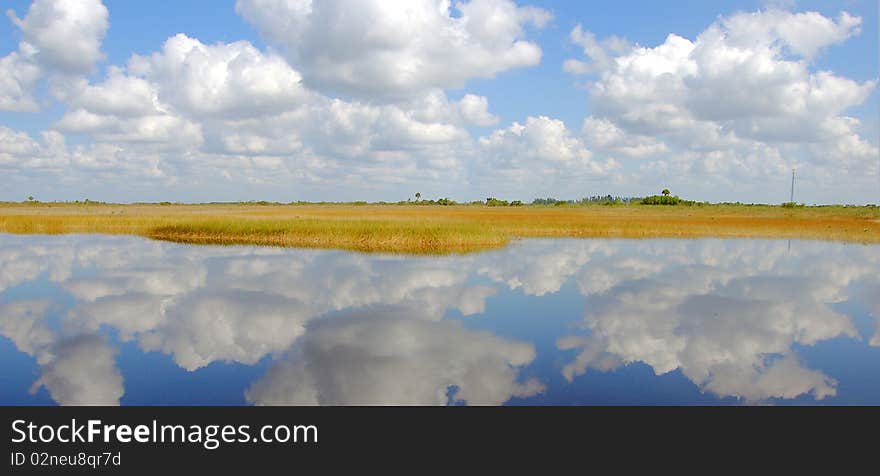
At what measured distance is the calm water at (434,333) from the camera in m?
9.86

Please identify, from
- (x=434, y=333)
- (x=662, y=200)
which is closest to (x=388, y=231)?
(x=434, y=333)

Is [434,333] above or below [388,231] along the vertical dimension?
below

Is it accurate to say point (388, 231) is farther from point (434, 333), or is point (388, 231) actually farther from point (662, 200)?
point (662, 200)

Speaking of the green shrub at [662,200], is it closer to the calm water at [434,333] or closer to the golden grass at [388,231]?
the golden grass at [388,231]

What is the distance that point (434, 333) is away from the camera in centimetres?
1407

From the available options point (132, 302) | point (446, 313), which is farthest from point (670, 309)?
point (132, 302)

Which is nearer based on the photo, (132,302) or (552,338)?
(552,338)

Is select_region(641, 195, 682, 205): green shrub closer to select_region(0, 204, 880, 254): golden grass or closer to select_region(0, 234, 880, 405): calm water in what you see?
select_region(0, 204, 880, 254): golden grass

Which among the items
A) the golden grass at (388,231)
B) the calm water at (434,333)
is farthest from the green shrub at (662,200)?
the calm water at (434,333)

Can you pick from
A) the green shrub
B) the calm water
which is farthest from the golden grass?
the green shrub
